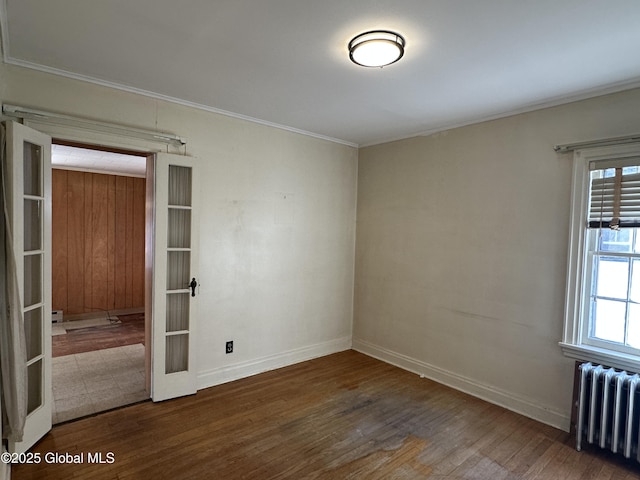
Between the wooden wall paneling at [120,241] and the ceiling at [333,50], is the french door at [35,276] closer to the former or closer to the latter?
the ceiling at [333,50]

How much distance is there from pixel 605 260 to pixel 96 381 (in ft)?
15.4

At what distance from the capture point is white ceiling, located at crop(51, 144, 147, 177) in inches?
187

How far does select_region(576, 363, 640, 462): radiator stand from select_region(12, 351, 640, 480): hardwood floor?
0.45ft

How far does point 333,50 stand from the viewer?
7.15 ft

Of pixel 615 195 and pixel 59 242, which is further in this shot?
pixel 59 242

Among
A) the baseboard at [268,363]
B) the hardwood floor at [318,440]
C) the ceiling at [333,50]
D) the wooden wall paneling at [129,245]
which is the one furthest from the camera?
the wooden wall paneling at [129,245]

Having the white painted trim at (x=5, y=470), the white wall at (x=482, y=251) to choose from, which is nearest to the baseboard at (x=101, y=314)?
the white painted trim at (x=5, y=470)

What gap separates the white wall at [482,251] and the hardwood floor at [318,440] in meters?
0.42

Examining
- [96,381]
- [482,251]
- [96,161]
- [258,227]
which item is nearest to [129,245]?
[96,161]

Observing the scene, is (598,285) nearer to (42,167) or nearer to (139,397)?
(139,397)

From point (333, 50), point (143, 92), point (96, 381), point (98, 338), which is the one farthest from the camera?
point (98, 338)

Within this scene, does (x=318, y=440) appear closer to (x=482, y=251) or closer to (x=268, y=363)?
(x=268, y=363)

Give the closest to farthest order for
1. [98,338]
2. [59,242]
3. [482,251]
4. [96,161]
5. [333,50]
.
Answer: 1. [333,50]
2. [482,251]
3. [98,338]
4. [96,161]
5. [59,242]

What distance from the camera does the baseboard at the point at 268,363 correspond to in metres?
3.50
